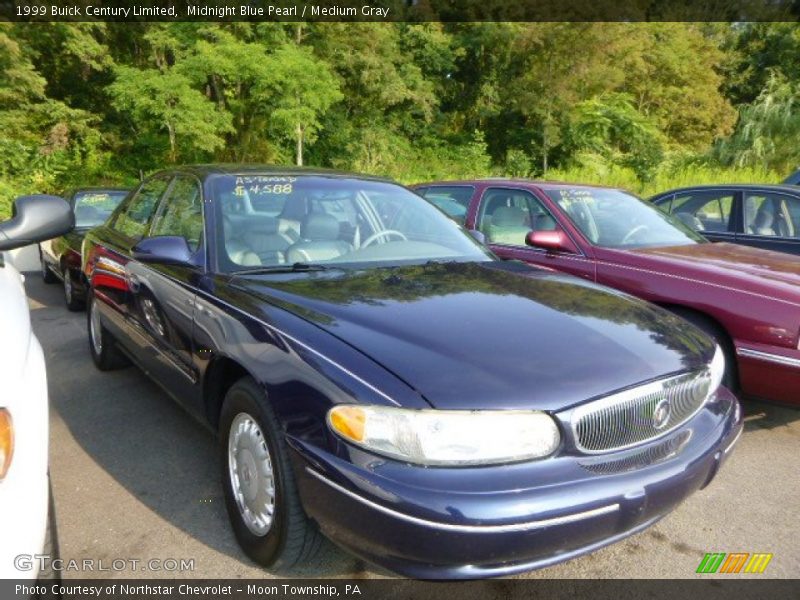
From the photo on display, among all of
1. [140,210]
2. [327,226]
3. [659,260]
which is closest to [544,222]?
[659,260]

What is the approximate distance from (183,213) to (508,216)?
2.75 metres

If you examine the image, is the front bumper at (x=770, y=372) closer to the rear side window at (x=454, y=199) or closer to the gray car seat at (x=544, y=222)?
the gray car seat at (x=544, y=222)

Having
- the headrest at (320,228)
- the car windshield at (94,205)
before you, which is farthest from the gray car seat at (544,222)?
the car windshield at (94,205)

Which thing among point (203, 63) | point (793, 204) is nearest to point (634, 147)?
point (203, 63)

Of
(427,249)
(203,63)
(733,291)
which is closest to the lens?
(427,249)

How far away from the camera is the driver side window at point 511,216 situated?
4.79 metres

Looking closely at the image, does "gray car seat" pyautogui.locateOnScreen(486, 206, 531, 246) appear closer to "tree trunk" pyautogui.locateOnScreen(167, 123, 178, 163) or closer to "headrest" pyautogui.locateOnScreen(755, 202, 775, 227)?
"headrest" pyautogui.locateOnScreen(755, 202, 775, 227)

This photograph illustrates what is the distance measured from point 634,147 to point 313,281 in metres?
23.2

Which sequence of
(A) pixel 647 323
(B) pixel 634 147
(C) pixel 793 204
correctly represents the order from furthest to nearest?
(B) pixel 634 147, (C) pixel 793 204, (A) pixel 647 323

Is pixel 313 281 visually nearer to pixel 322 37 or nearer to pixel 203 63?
pixel 203 63

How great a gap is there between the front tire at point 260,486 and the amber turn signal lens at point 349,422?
30cm

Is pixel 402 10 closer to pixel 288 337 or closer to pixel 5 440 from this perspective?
pixel 288 337

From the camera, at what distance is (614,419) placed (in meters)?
1.93

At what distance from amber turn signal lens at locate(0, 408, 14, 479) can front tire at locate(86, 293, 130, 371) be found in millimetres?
2873
